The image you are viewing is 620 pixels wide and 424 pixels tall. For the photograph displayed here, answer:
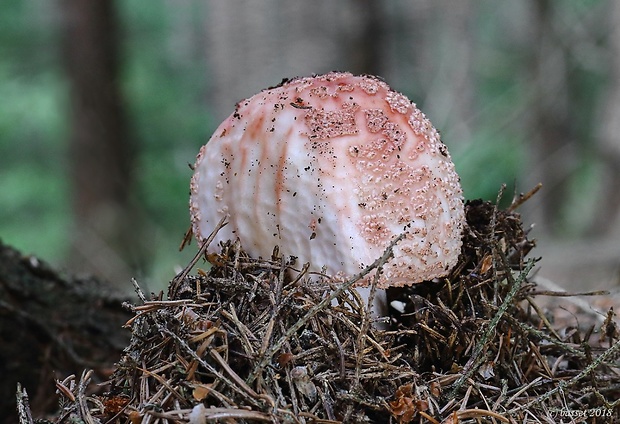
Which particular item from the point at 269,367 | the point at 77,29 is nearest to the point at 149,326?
the point at 269,367

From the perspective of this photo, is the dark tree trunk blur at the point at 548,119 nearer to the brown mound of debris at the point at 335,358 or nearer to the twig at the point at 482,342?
the brown mound of debris at the point at 335,358

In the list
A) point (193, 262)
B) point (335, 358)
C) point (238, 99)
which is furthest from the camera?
point (238, 99)

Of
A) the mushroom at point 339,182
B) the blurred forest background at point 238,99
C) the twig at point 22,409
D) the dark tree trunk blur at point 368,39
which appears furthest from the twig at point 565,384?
the dark tree trunk blur at point 368,39

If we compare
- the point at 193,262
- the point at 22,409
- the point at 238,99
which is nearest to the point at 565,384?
the point at 193,262

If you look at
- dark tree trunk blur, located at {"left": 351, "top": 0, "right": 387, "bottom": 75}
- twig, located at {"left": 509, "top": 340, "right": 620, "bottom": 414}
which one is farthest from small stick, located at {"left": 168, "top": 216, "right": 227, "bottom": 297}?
dark tree trunk blur, located at {"left": 351, "top": 0, "right": 387, "bottom": 75}

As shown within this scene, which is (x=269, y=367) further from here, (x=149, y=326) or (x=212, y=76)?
(x=212, y=76)

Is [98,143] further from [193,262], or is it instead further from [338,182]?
[338,182]
